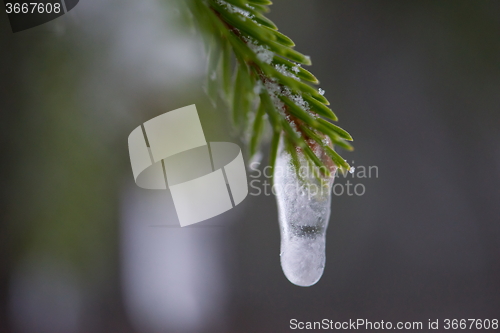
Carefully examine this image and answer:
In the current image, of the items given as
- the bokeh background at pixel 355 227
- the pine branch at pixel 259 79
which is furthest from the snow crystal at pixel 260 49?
the bokeh background at pixel 355 227

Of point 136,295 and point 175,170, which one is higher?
point 175,170

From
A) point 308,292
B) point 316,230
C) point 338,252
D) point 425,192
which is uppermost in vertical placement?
point 316,230

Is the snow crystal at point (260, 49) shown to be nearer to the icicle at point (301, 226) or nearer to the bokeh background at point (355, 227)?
the icicle at point (301, 226)

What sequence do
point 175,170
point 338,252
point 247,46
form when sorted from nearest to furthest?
point 247,46 < point 175,170 < point 338,252

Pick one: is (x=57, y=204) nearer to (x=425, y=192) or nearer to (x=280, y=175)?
(x=280, y=175)

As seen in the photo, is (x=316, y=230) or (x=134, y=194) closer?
(x=316, y=230)

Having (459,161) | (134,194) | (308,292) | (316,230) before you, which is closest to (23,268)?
(134,194)

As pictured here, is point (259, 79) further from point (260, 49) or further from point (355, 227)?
point (355, 227)
